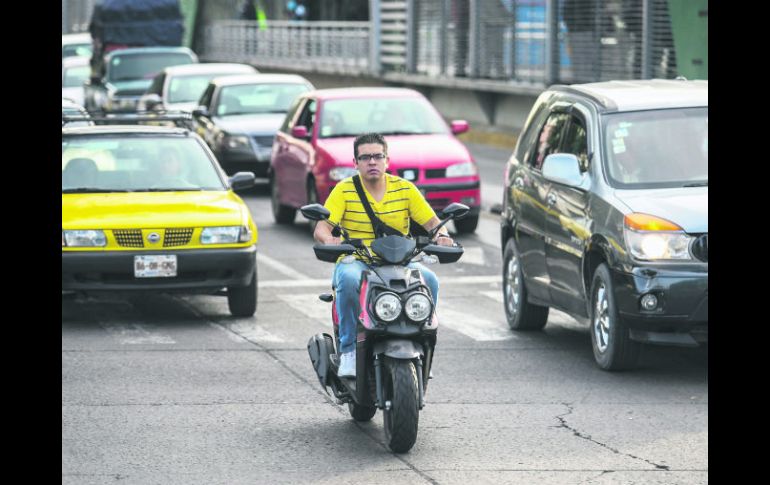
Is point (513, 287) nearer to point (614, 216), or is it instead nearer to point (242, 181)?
point (614, 216)

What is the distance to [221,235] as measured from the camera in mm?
12578

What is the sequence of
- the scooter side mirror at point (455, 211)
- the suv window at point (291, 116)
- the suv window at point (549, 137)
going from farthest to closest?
the suv window at point (291, 116) → the suv window at point (549, 137) → the scooter side mirror at point (455, 211)

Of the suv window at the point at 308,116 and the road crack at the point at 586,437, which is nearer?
the road crack at the point at 586,437

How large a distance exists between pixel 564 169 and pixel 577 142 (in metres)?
0.59

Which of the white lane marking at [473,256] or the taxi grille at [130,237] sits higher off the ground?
the taxi grille at [130,237]

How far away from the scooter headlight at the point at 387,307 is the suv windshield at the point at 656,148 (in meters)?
3.18

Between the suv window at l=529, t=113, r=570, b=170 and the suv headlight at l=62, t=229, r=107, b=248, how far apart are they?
3195 mm

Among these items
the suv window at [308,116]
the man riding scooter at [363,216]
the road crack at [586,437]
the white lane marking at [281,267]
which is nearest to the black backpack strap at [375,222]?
the man riding scooter at [363,216]

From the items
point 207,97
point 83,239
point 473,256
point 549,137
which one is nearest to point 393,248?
point 549,137

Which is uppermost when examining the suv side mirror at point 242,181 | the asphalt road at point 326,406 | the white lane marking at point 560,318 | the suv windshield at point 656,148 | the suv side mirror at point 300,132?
the suv windshield at point 656,148

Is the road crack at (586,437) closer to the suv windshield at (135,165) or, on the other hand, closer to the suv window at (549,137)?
the suv window at (549,137)

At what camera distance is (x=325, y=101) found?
791 inches

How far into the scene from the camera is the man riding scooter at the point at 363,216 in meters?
8.22
